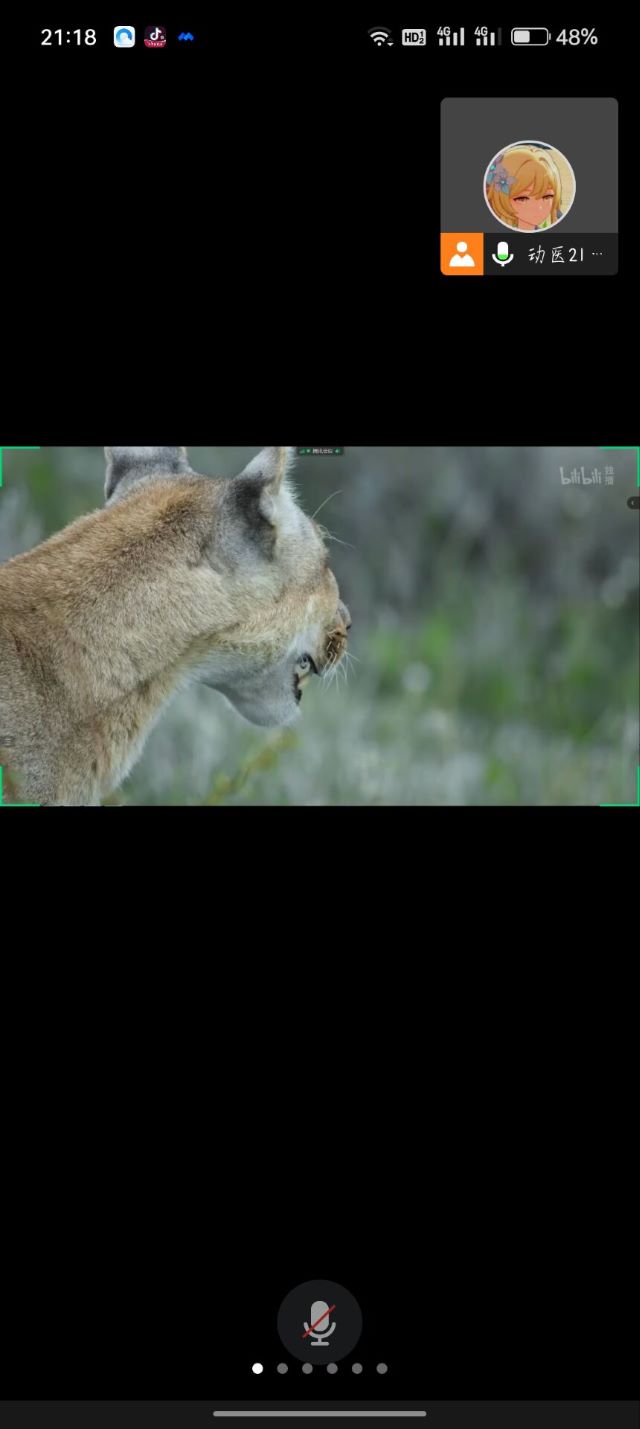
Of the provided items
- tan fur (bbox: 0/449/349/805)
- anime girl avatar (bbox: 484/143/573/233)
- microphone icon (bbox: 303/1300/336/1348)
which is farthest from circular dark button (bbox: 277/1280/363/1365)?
anime girl avatar (bbox: 484/143/573/233)

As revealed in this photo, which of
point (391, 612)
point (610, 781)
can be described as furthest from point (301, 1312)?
point (391, 612)

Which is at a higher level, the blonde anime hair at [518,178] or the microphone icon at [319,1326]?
the blonde anime hair at [518,178]

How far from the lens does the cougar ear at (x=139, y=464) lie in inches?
160

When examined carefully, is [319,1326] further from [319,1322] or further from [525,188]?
[525,188]

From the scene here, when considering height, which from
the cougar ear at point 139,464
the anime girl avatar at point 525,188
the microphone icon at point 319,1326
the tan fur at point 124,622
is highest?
the cougar ear at point 139,464

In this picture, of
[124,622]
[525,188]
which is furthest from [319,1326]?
[525,188]

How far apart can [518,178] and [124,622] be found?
1392 millimetres

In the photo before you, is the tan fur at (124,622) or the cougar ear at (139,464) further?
the cougar ear at (139,464)

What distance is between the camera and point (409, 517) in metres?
8.39

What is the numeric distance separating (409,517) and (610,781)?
3057mm

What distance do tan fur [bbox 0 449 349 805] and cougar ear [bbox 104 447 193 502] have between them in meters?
0.06

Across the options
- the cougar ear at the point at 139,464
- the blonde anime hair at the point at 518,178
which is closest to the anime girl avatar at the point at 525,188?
the blonde anime hair at the point at 518,178

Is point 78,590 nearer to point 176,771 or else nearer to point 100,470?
point 176,771

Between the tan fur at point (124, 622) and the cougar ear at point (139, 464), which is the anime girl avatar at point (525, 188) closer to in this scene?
the tan fur at point (124, 622)
